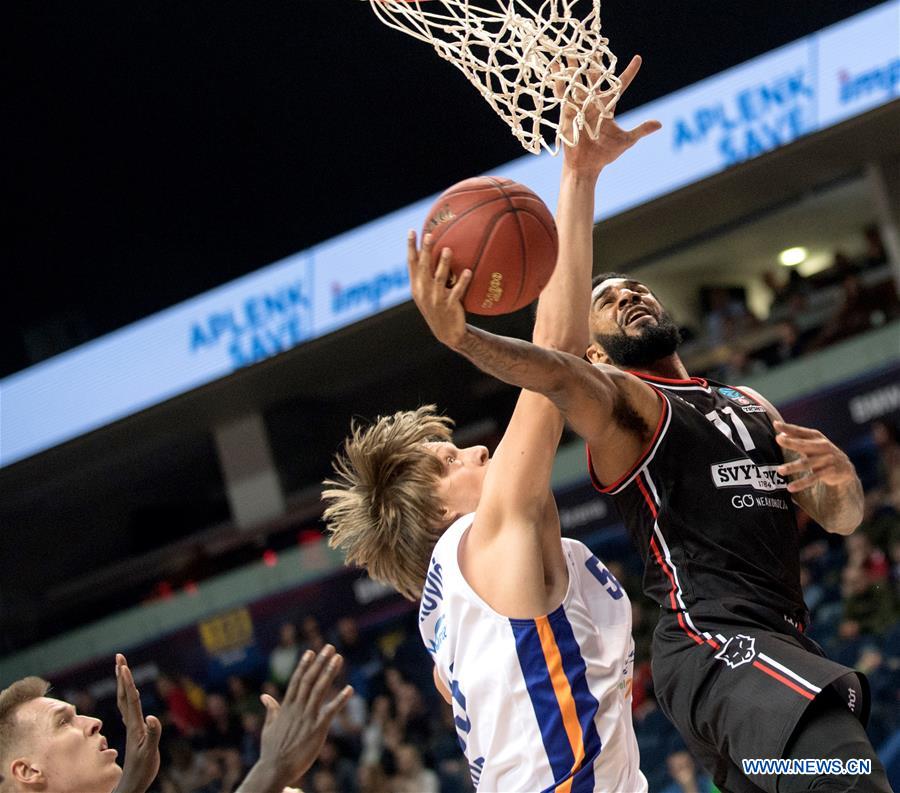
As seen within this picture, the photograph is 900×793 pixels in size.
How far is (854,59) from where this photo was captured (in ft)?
28.7

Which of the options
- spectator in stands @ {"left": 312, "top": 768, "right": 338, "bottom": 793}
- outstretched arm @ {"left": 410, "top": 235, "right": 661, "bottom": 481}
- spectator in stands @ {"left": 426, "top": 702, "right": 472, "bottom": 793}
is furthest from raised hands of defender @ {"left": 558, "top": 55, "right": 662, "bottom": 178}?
spectator in stands @ {"left": 312, "top": 768, "right": 338, "bottom": 793}


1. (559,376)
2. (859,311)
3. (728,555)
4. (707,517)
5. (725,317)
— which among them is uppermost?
(725,317)

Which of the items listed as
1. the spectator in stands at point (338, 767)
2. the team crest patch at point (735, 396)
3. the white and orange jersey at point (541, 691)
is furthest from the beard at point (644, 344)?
the spectator in stands at point (338, 767)

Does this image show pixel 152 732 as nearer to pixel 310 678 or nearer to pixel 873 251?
pixel 310 678

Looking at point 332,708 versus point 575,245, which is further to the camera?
point 575,245

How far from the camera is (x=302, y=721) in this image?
2059 millimetres

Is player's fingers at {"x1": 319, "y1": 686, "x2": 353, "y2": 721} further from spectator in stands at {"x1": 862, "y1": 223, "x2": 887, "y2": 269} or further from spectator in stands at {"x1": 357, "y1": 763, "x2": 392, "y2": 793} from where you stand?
spectator in stands at {"x1": 862, "y1": 223, "x2": 887, "y2": 269}

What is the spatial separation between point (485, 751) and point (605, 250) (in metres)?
8.87

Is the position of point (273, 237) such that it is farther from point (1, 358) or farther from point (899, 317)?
point (899, 317)

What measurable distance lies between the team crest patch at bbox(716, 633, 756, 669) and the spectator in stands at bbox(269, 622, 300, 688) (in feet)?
26.7

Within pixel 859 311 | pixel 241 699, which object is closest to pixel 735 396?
pixel 859 311

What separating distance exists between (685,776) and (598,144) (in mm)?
6106

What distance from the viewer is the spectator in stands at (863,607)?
821cm

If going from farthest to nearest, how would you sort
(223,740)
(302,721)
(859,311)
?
1. (223,740)
2. (859,311)
3. (302,721)
